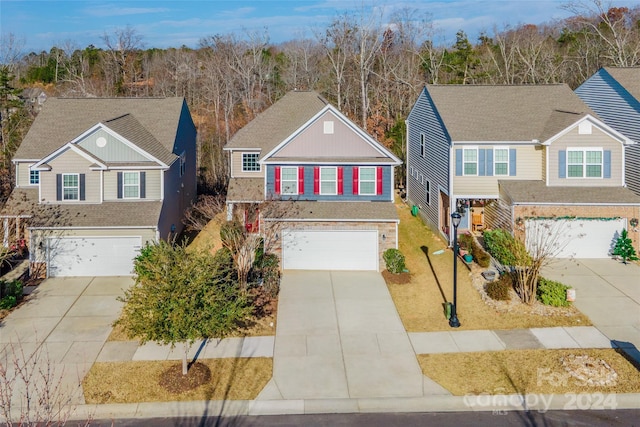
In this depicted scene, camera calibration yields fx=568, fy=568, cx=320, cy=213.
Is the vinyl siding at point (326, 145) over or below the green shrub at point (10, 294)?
over

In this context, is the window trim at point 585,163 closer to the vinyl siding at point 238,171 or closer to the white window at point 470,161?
the white window at point 470,161

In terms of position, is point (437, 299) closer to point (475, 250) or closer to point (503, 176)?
point (475, 250)

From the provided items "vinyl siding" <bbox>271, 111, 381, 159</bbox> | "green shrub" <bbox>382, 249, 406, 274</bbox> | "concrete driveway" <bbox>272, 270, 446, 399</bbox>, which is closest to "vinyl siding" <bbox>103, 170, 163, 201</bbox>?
"vinyl siding" <bbox>271, 111, 381, 159</bbox>

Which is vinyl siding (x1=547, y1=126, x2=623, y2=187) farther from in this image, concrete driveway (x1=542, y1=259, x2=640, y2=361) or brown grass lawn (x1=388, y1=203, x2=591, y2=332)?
brown grass lawn (x1=388, y1=203, x2=591, y2=332)

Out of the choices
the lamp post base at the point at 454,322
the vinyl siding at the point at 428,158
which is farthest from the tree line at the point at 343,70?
the lamp post base at the point at 454,322

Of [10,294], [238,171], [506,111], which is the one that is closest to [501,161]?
[506,111]

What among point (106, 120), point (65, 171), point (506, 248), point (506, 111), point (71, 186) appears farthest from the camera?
point (506, 111)

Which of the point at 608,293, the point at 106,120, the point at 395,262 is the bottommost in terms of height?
the point at 608,293
